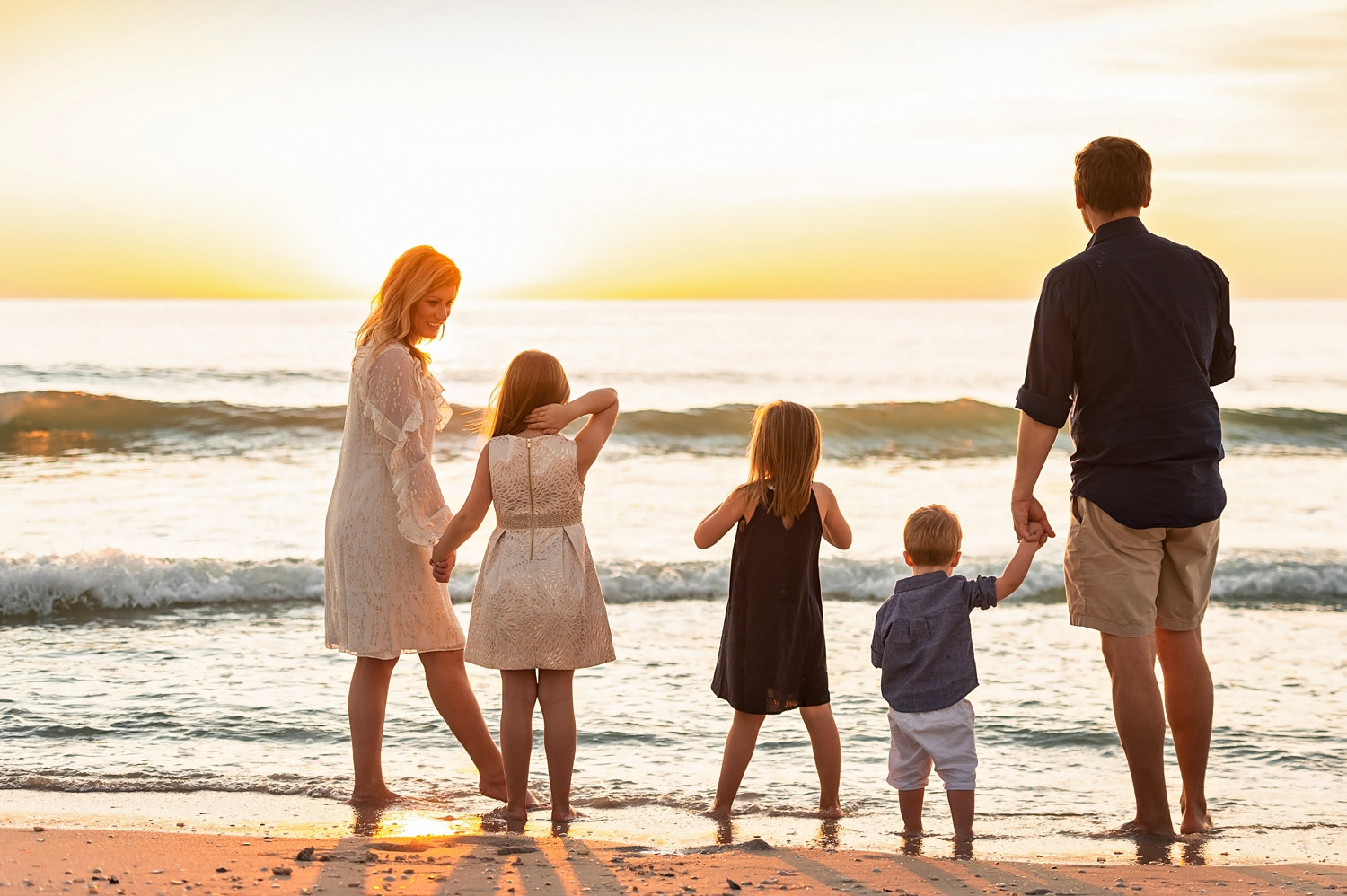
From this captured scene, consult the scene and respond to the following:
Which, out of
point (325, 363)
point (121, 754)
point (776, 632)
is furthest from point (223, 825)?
point (325, 363)

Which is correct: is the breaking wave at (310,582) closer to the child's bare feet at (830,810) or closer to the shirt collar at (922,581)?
the child's bare feet at (830,810)

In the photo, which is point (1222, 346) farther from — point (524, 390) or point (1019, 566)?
point (524, 390)

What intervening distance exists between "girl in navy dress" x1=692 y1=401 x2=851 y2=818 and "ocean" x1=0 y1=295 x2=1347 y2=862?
43 centimetres

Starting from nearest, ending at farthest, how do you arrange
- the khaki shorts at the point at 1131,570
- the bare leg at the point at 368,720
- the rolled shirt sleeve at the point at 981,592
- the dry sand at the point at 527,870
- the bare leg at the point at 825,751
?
1. the dry sand at the point at 527,870
2. the khaki shorts at the point at 1131,570
3. the rolled shirt sleeve at the point at 981,592
4. the bare leg at the point at 825,751
5. the bare leg at the point at 368,720

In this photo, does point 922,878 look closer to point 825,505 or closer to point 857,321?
point 825,505

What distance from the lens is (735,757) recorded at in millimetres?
3883

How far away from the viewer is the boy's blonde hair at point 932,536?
3.61m

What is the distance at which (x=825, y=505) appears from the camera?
12.6 feet

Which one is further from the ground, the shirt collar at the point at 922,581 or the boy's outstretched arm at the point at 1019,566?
the boy's outstretched arm at the point at 1019,566

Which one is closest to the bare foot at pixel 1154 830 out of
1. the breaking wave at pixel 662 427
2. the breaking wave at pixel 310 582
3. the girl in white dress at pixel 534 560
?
the girl in white dress at pixel 534 560

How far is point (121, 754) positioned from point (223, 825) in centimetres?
109

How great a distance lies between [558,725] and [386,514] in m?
0.88

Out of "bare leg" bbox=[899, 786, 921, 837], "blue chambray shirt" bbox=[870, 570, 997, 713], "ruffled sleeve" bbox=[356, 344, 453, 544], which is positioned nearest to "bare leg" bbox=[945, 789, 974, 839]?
"bare leg" bbox=[899, 786, 921, 837]

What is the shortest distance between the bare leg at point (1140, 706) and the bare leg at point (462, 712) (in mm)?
1974
